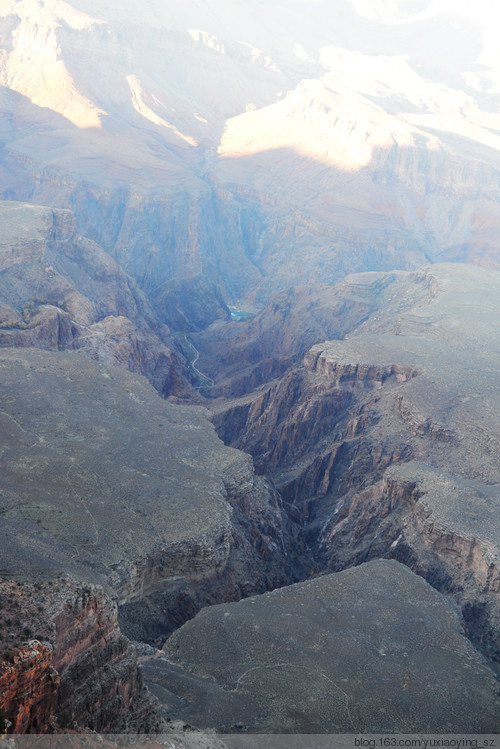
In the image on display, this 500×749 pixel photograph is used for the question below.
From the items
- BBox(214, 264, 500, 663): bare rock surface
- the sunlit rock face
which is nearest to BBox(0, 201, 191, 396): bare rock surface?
BBox(214, 264, 500, 663): bare rock surface

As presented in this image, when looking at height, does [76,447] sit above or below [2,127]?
above

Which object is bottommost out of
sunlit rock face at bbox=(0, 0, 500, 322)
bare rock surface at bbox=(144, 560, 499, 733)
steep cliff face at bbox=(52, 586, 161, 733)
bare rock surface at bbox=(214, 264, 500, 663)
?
sunlit rock face at bbox=(0, 0, 500, 322)

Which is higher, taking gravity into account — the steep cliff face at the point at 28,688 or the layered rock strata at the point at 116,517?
the steep cliff face at the point at 28,688

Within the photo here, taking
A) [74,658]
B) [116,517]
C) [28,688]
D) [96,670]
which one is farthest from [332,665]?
[28,688]

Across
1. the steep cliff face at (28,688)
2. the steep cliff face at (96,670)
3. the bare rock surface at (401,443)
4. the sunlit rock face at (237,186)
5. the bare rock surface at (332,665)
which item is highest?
the steep cliff face at (28,688)

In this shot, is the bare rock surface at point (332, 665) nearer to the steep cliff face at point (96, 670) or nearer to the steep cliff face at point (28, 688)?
the steep cliff face at point (96, 670)

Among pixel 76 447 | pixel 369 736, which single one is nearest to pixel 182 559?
pixel 76 447

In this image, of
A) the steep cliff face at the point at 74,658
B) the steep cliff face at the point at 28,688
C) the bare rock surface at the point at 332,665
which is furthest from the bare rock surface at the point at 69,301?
the steep cliff face at the point at 28,688

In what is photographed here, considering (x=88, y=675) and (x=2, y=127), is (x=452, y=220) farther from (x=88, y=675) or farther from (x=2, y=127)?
(x=88, y=675)

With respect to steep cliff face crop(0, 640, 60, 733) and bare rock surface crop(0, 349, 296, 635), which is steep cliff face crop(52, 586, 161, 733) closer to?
steep cliff face crop(0, 640, 60, 733)
